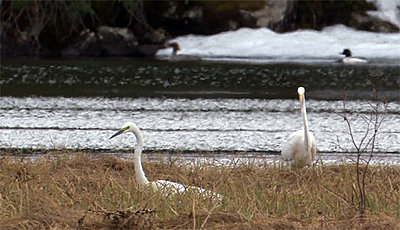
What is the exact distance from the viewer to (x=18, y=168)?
31.0 feet

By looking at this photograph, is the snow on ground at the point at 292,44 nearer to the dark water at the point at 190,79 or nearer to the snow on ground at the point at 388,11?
the snow on ground at the point at 388,11

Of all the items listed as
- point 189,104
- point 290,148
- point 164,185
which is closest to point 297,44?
point 189,104

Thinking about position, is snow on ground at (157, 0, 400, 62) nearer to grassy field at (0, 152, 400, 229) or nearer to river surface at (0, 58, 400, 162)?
river surface at (0, 58, 400, 162)

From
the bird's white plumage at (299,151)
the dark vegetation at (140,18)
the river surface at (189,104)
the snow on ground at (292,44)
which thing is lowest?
the river surface at (189,104)

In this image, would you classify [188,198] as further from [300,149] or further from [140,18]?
[140,18]

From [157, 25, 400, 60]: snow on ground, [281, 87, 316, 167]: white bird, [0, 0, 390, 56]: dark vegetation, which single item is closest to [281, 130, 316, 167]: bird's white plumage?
[281, 87, 316, 167]: white bird

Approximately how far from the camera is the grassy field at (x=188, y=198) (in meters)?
6.14

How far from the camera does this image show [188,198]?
7.14m

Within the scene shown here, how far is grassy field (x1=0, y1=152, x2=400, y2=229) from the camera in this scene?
6.14 metres

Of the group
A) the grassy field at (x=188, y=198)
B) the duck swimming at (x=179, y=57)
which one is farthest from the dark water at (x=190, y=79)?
the grassy field at (x=188, y=198)

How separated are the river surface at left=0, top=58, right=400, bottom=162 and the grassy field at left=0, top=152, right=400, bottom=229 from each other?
997mm

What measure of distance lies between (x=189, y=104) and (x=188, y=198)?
11.3 meters

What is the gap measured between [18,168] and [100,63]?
19.8 metres

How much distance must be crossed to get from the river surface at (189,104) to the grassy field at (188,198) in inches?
39.2
